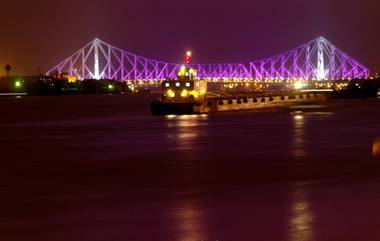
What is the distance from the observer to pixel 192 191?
1014 cm

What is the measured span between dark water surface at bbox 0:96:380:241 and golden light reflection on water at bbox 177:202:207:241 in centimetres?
1

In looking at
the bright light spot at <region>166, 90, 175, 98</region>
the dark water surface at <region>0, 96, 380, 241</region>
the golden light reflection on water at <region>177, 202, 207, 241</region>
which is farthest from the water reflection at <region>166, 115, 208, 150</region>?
the bright light spot at <region>166, 90, 175, 98</region>

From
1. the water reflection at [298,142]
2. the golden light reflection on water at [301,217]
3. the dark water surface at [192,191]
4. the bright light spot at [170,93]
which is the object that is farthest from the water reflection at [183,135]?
the bright light spot at [170,93]

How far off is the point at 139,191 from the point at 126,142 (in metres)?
9.60

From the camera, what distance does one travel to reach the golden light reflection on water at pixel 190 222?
23.3ft

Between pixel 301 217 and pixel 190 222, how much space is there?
111cm

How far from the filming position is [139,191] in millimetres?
10117

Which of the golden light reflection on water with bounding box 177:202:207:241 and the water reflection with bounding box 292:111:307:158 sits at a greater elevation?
the golden light reflection on water with bounding box 177:202:207:241

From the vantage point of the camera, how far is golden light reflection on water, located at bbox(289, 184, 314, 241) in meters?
7.12

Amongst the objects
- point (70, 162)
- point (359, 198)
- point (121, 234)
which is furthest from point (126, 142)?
point (121, 234)

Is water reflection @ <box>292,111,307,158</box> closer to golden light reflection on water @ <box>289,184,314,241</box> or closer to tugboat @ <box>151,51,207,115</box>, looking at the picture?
golden light reflection on water @ <box>289,184,314,241</box>

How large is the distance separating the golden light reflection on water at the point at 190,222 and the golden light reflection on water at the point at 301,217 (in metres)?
0.82

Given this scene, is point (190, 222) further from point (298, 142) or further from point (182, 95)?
point (182, 95)

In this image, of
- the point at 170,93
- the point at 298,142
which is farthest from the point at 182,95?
the point at 298,142
